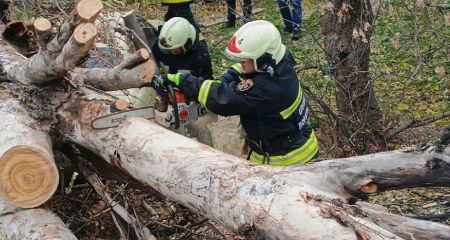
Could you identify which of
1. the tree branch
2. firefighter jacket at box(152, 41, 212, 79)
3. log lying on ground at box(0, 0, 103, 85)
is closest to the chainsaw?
log lying on ground at box(0, 0, 103, 85)

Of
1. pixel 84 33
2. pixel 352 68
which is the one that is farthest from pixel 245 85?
pixel 352 68

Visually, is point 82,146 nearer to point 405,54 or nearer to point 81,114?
point 81,114

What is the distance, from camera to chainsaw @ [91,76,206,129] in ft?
11.3

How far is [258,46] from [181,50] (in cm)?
150

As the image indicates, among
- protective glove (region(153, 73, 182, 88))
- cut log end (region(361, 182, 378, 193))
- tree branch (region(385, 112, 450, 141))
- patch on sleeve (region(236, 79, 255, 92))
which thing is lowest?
tree branch (region(385, 112, 450, 141))

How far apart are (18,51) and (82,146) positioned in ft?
4.77

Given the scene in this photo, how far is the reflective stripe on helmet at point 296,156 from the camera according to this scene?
13.1 ft

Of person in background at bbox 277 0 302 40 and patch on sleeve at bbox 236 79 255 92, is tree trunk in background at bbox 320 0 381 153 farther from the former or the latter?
person in background at bbox 277 0 302 40

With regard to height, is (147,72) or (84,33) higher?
(84,33)

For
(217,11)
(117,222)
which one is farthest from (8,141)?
(217,11)

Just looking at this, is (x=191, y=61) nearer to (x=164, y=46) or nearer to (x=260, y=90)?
(x=164, y=46)

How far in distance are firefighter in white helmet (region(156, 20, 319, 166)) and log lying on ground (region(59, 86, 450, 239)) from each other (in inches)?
23.1

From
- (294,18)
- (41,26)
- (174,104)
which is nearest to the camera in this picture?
(41,26)

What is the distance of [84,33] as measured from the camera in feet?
10.7
